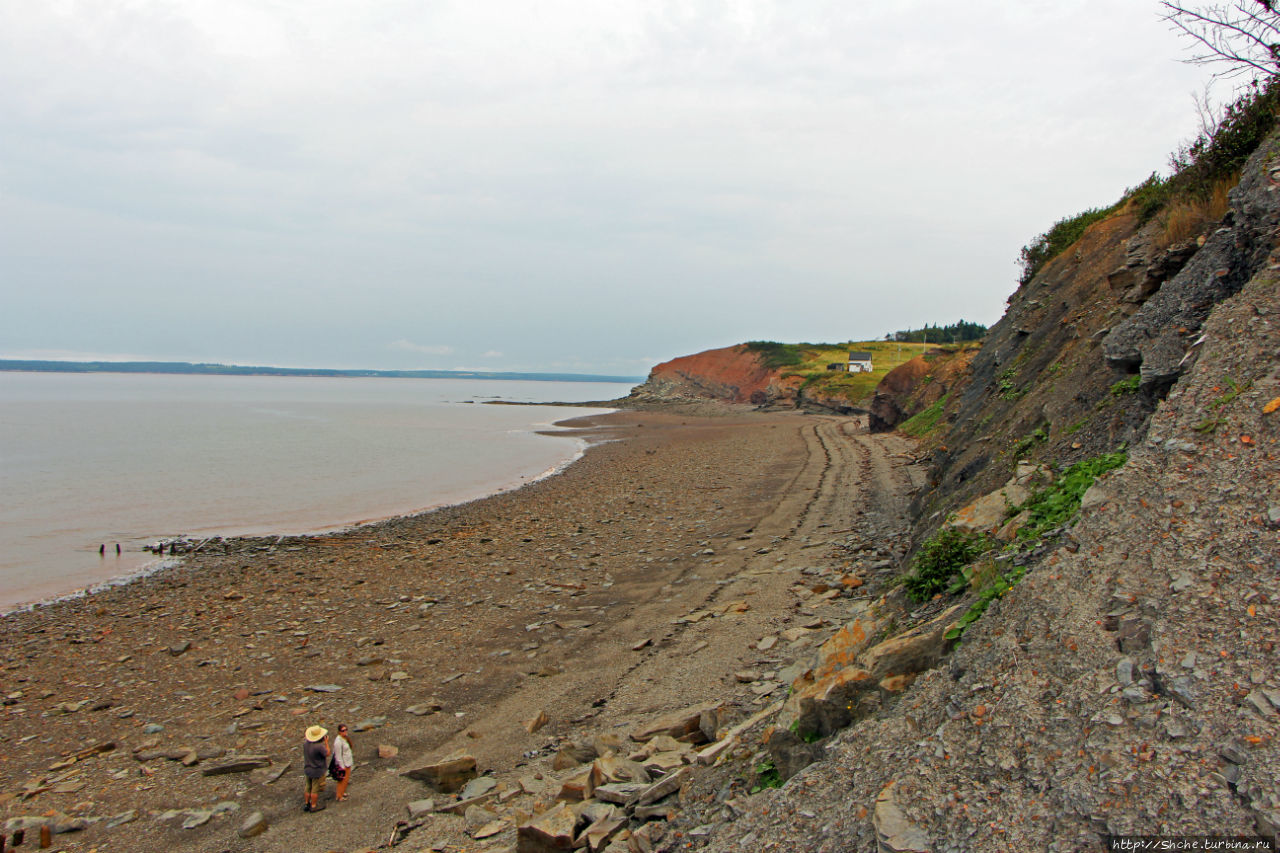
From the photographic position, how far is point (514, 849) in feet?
17.6

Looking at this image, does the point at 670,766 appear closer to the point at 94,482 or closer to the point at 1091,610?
the point at 1091,610

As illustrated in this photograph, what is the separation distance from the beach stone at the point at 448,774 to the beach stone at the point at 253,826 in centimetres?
144

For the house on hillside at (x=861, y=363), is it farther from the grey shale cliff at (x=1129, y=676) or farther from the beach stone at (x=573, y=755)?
the beach stone at (x=573, y=755)

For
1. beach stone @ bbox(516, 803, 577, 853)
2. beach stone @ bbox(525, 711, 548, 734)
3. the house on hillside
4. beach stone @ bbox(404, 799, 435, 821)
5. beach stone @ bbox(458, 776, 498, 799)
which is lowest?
beach stone @ bbox(404, 799, 435, 821)

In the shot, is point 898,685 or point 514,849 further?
point 514,849

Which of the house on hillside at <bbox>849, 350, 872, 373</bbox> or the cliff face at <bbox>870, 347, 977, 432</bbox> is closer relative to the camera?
the cliff face at <bbox>870, 347, 977, 432</bbox>

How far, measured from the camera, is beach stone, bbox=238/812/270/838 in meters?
6.58

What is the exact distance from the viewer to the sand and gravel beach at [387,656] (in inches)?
282

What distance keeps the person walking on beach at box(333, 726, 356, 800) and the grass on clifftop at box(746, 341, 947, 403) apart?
1816 inches

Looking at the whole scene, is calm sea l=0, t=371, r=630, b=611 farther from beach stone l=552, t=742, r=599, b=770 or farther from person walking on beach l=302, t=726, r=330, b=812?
beach stone l=552, t=742, r=599, b=770

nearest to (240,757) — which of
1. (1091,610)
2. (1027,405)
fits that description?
(1091,610)

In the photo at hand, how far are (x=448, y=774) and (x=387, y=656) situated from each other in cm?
428

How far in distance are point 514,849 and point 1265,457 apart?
19.7ft

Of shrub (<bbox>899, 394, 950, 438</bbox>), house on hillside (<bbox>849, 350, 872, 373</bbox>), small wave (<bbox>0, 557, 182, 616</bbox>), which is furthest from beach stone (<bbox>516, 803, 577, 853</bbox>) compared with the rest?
house on hillside (<bbox>849, 350, 872, 373</bbox>)
